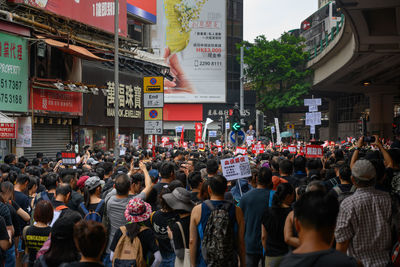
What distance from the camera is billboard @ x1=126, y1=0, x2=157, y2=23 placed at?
31.5 metres

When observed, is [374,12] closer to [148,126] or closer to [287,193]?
[148,126]

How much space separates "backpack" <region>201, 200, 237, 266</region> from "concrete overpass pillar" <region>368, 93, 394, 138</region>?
29.4 metres

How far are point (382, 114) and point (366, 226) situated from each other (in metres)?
30.2

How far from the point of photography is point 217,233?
14.8 ft

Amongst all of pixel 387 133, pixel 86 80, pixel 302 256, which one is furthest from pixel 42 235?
pixel 387 133

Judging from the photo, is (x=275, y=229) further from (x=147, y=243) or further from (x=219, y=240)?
(x=147, y=243)

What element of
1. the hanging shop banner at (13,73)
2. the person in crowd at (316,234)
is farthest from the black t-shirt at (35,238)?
the hanging shop banner at (13,73)

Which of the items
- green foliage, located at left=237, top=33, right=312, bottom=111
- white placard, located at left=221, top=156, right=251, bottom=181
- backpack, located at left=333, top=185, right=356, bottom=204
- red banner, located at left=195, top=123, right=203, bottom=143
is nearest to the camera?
backpack, located at left=333, top=185, right=356, bottom=204

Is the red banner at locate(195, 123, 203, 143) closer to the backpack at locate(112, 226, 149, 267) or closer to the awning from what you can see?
the awning

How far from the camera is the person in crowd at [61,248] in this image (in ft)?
13.1

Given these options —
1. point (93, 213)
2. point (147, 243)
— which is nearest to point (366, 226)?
point (147, 243)

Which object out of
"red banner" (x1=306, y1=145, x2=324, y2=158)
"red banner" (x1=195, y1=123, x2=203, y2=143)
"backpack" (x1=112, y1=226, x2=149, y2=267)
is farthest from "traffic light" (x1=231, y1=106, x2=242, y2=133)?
"backpack" (x1=112, y1=226, x2=149, y2=267)

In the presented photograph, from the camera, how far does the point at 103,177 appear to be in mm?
8680

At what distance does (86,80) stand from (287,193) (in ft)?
68.6
